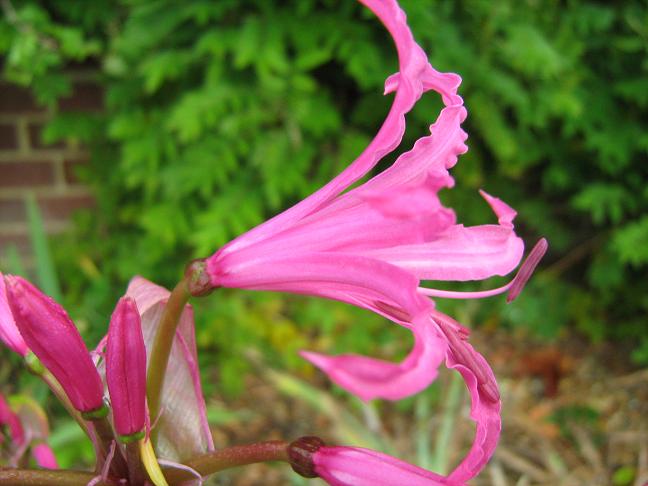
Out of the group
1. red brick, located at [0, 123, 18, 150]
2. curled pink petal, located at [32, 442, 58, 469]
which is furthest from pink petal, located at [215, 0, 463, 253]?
red brick, located at [0, 123, 18, 150]

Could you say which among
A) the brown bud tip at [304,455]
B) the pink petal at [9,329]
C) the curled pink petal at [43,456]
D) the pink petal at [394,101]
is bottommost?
the curled pink petal at [43,456]

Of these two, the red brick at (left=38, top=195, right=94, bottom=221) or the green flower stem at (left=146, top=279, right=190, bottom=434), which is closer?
the green flower stem at (left=146, top=279, right=190, bottom=434)

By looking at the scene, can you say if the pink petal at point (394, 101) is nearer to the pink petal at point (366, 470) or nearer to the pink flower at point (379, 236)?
the pink flower at point (379, 236)

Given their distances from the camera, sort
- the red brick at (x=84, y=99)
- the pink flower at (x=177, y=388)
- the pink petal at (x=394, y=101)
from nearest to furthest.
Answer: the pink petal at (x=394, y=101) → the pink flower at (x=177, y=388) → the red brick at (x=84, y=99)

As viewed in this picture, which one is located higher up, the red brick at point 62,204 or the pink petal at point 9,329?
the pink petal at point 9,329

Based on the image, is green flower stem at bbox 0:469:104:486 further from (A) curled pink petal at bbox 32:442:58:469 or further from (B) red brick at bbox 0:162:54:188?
(B) red brick at bbox 0:162:54:188

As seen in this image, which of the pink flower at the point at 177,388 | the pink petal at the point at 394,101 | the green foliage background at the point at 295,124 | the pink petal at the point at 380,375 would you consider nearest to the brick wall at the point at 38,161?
the green foliage background at the point at 295,124

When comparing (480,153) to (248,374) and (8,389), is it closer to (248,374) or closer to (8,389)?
(248,374)

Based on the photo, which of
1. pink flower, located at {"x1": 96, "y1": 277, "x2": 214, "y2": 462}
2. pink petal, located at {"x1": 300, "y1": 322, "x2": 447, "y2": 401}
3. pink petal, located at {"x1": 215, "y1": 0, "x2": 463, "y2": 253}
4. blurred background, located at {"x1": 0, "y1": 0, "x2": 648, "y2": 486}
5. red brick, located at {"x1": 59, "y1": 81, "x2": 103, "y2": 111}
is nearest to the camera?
pink petal, located at {"x1": 300, "y1": 322, "x2": 447, "y2": 401}
